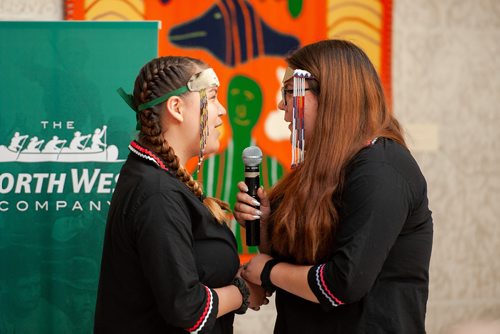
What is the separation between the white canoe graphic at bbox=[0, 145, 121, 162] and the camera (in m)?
2.55

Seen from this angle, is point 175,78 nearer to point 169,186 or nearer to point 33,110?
point 169,186

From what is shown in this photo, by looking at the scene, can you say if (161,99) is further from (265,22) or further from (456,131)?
(456,131)

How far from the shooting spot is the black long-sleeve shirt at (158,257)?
5.23 ft

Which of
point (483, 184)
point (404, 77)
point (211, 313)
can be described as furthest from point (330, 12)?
point (211, 313)

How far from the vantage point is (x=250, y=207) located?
1.91m

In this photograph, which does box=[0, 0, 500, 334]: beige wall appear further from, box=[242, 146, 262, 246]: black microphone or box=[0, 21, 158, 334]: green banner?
box=[242, 146, 262, 246]: black microphone

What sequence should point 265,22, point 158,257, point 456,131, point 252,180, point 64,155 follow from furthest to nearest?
point 456,131 < point 265,22 < point 64,155 < point 252,180 < point 158,257

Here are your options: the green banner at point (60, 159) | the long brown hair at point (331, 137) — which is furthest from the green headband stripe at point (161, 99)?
the green banner at point (60, 159)

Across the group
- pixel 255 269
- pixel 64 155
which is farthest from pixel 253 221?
pixel 64 155

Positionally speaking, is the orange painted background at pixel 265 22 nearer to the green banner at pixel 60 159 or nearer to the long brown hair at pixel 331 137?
the green banner at pixel 60 159

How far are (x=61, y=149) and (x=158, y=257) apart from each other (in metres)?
1.17

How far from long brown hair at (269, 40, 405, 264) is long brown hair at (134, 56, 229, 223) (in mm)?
261

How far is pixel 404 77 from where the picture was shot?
3.90 meters

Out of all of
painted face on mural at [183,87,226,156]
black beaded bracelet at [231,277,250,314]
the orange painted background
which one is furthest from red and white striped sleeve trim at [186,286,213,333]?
Result: the orange painted background
